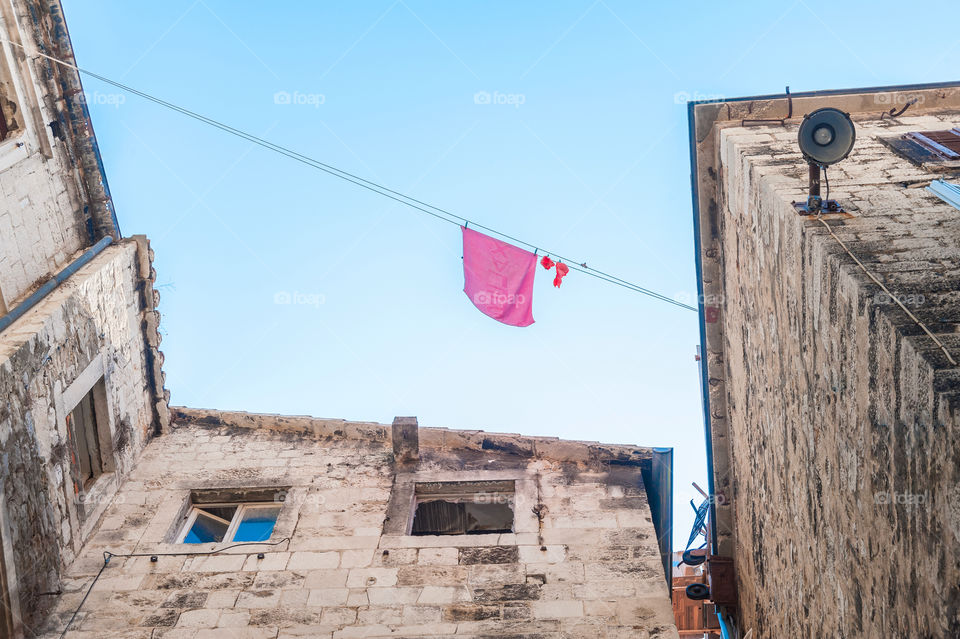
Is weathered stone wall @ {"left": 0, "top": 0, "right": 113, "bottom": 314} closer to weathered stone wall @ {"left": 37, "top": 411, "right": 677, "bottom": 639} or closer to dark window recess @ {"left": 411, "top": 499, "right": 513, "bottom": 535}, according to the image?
weathered stone wall @ {"left": 37, "top": 411, "right": 677, "bottom": 639}

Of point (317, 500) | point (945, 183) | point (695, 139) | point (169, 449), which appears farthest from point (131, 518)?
point (945, 183)

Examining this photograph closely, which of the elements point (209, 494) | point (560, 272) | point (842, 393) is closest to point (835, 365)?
point (842, 393)

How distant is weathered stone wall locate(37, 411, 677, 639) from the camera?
8.49 m

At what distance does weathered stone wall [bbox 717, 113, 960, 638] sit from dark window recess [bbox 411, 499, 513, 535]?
108 inches

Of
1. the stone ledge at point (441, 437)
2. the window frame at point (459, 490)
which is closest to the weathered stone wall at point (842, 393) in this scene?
the stone ledge at point (441, 437)

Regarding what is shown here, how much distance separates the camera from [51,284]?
32.0 ft

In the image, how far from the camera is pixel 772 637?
332 inches

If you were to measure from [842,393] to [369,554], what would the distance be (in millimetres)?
5262

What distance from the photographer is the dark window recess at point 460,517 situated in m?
10.2

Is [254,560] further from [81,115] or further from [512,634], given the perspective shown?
[81,115]

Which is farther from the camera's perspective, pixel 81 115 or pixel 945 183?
pixel 81 115

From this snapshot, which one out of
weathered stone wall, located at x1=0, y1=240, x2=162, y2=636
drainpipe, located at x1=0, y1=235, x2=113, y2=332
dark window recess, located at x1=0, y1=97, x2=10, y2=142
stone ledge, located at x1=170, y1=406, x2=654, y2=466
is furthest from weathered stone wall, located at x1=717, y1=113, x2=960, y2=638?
dark window recess, located at x1=0, y1=97, x2=10, y2=142

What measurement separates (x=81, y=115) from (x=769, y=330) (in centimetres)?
862

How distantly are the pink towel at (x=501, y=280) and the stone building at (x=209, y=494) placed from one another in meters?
1.55
